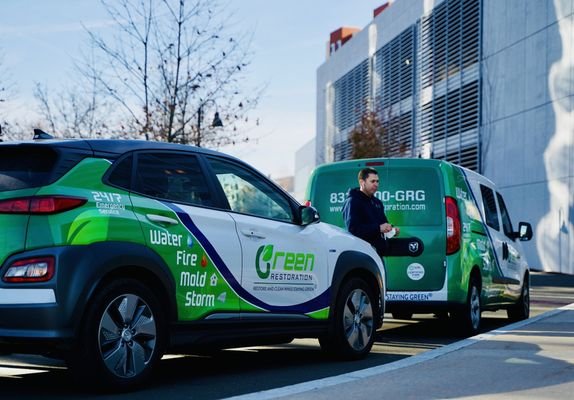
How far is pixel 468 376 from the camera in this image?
23.8ft

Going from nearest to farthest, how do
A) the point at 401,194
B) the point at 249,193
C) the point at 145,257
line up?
the point at 145,257
the point at 249,193
the point at 401,194

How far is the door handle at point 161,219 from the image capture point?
6.75 meters

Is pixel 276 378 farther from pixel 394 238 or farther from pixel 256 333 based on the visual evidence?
pixel 394 238

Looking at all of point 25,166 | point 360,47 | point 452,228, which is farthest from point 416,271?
point 360,47

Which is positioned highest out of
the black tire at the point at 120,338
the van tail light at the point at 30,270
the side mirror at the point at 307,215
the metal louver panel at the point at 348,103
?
the metal louver panel at the point at 348,103

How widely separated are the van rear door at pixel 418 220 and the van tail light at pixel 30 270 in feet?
18.3

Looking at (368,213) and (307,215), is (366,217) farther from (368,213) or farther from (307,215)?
(307,215)

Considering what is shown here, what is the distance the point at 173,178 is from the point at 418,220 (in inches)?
175

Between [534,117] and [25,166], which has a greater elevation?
[534,117]

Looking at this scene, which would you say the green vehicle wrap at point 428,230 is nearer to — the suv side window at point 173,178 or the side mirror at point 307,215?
the side mirror at point 307,215

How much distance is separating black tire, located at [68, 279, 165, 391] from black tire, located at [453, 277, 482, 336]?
5127mm

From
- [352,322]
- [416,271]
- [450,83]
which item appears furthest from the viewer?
[450,83]

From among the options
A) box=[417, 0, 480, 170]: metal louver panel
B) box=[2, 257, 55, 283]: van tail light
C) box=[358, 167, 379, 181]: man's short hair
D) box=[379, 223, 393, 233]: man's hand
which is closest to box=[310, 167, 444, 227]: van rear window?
box=[358, 167, 379, 181]: man's short hair

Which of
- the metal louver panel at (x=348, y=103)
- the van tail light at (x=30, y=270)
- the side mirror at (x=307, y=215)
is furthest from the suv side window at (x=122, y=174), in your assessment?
the metal louver panel at (x=348, y=103)
